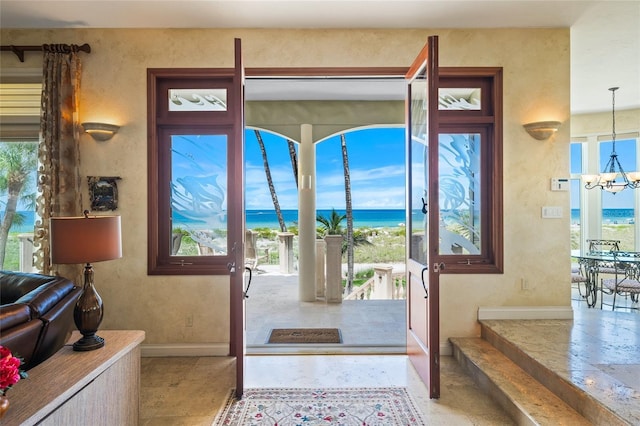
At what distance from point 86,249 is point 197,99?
2103 millimetres

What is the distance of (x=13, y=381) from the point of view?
119cm

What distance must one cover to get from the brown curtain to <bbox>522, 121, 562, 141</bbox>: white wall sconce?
14.2 ft

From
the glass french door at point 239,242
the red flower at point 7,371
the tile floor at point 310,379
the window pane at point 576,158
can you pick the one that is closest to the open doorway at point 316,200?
the tile floor at point 310,379

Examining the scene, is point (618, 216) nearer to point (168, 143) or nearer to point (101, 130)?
point (168, 143)

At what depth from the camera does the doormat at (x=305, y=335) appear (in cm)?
372

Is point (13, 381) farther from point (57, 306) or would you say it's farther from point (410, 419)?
point (410, 419)

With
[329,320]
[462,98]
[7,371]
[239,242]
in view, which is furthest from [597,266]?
[7,371]

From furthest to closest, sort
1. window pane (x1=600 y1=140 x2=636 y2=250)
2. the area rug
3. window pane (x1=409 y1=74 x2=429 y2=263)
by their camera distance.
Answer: window pane (x1=600 y1=140 x2=636 y2=250)
window pane (x1=409 y1=74 x2=429 y2=263)
the area rug

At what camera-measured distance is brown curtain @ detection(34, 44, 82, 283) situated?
3.16m

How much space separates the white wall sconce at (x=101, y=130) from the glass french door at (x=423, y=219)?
9.25 ft

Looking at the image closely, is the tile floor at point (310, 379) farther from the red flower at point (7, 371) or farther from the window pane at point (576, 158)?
the window pane at point (576, 158)

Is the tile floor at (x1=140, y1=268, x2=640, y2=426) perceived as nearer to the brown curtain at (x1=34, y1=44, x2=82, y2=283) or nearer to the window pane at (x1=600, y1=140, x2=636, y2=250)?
the brown curtain at (x1=34, y1=44, x2=82, y2=283)

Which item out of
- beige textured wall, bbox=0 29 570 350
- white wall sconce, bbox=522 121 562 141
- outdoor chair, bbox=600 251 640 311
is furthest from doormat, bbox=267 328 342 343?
outdoor chair, bbox=600 251 640 311

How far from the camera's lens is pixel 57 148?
3.20 meters
